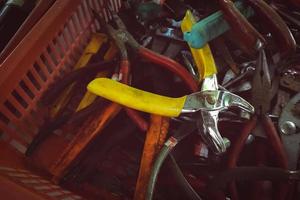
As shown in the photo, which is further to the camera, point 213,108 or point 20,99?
point 20,99

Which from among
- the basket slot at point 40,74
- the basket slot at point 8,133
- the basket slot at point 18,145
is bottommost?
the basket slot at point 18,145

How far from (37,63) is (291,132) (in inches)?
21.6

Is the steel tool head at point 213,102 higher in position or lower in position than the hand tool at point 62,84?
lower

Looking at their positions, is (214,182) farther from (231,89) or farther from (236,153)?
(231,89)

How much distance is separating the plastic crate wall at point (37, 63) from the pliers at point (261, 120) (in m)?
0.42

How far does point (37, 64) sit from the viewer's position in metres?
0.71

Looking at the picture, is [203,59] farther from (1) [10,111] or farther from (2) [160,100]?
(1) [10,111]

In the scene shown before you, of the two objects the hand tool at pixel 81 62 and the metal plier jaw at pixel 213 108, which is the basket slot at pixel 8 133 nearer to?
the hand tool at pixel 81 62

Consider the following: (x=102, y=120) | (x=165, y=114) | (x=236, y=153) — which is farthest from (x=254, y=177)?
(x=102, y=120)

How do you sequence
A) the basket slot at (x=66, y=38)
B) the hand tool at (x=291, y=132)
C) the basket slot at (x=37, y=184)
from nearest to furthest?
the basket slot at (x=37, y=184), the hand tool at (x=291, y=132), the basket slot at (x=66, y=38)

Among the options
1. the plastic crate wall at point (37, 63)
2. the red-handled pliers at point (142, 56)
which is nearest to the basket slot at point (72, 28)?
the plastic crate wall at point (37, 63)

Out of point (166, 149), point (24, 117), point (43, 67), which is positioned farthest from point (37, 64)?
point (166, 149)

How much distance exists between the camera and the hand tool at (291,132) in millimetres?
637

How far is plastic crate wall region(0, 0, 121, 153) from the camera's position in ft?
2.01
